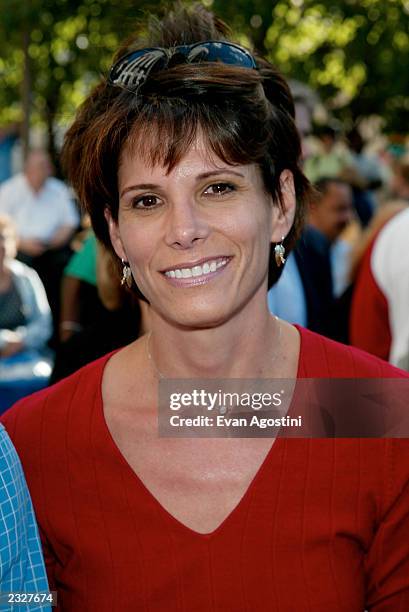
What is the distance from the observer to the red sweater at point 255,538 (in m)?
2.13

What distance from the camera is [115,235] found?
2457mm

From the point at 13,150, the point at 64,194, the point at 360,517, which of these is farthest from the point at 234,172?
the point at 13,150

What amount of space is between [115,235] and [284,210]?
0.44m

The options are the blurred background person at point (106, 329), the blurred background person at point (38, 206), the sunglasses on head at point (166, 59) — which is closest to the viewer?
the sunglasses on head at point (166, 59)

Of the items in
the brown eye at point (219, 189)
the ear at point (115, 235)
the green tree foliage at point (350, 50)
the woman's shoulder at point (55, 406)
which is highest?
the green tree foliage at point (350, 50)

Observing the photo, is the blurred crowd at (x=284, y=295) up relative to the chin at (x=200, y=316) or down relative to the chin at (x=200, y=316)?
down

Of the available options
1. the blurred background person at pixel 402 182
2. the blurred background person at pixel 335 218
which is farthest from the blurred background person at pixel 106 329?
the blurred background person at pixel 335 218

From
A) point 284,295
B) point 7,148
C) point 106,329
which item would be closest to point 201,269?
point 106,329

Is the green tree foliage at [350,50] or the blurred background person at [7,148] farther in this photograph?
the blurred background person at [7,148]

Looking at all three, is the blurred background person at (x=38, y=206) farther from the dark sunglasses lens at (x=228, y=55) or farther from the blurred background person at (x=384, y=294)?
the dark sunglasses lens at (x=228, y=55)

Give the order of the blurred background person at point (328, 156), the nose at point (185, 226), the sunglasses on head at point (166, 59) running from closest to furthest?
the nose at point (185, 226) → the sunglasses on head at point (166, 59) → the blurred background person at point (328, 156)

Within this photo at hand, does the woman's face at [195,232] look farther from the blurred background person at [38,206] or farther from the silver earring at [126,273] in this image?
the blurred background person at [38,206]

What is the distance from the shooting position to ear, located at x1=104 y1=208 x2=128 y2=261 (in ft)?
7.98

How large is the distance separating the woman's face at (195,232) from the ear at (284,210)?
0.10 metres
